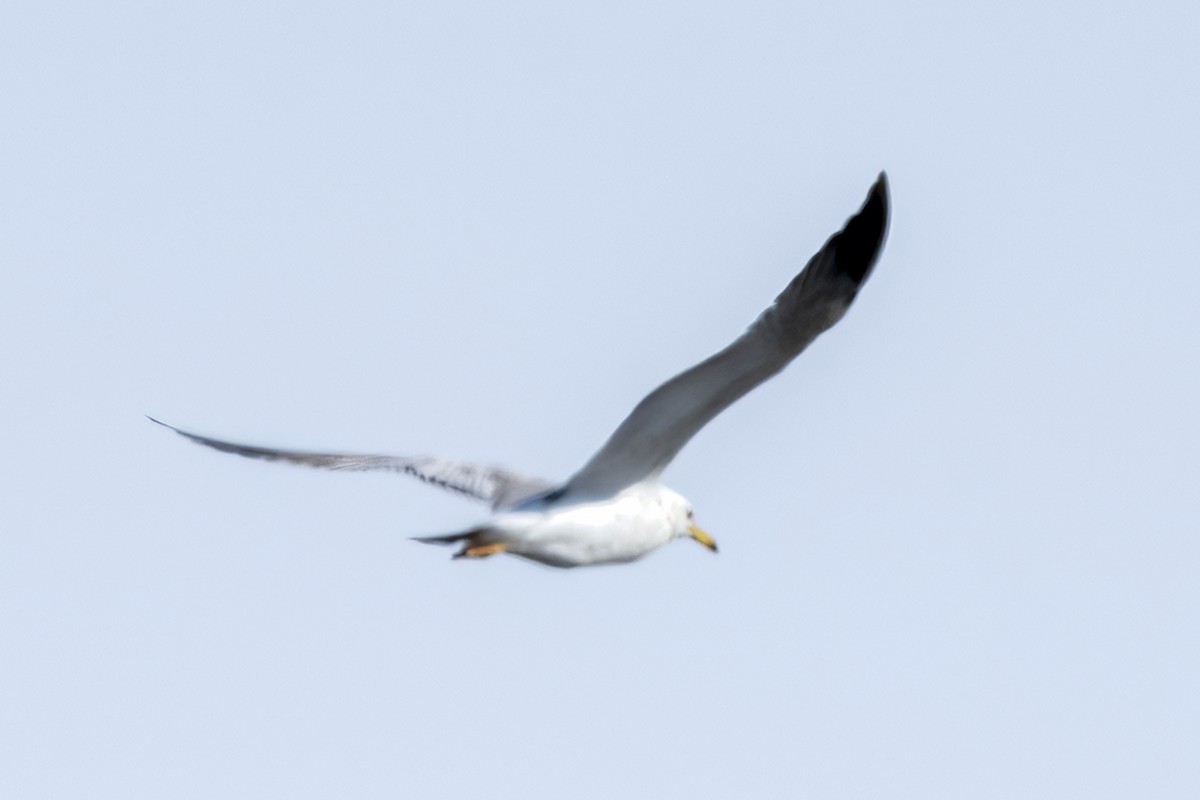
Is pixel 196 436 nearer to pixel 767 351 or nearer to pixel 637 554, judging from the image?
pixel 637 554

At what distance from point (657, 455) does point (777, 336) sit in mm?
1820

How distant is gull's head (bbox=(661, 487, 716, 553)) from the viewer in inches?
708

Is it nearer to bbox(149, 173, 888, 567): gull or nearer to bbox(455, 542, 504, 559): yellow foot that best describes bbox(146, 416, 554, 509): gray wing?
bbox(149, 173, 888, 567): gull

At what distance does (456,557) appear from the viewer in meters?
17.0

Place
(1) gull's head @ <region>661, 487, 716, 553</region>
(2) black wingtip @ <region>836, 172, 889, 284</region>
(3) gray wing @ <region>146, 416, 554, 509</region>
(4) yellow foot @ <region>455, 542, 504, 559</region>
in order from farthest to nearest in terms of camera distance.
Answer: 1. (3) gray wing @ <region>146, 416, 554, 509</region>
2. (1) gull's head @ <region>661, 487, 716, 553</region>
3. (4) yellow foot @ <region>455, 542, 504, 559</region>
4. (2) black wingtip @ <region>836, 172, 889, 284</region>

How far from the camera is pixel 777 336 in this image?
625 inches

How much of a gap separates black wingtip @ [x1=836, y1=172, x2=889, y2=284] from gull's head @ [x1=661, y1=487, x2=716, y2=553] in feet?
9.40

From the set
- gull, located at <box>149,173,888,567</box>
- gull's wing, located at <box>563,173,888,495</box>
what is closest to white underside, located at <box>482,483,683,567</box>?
gull, located at <box>149,173,888,567</box>

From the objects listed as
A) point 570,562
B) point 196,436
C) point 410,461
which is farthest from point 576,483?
point 196,436

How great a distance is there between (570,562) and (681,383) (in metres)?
1.71

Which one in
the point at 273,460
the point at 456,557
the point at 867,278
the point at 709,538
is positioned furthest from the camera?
the point at 273,460

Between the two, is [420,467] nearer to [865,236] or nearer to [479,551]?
[479,551]

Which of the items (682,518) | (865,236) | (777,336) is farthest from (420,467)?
(865,236)

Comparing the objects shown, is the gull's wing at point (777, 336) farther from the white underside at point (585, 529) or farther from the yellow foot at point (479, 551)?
the yellow foot at point (479, 551)
